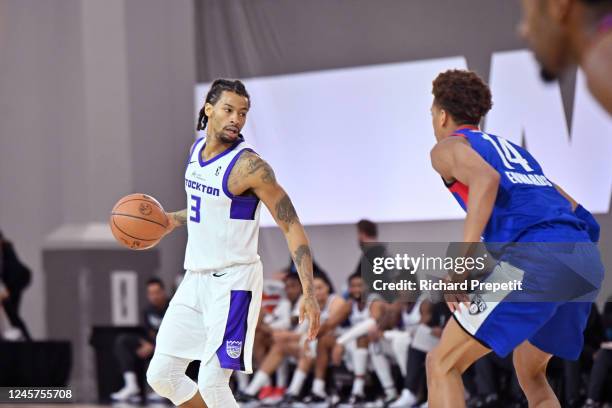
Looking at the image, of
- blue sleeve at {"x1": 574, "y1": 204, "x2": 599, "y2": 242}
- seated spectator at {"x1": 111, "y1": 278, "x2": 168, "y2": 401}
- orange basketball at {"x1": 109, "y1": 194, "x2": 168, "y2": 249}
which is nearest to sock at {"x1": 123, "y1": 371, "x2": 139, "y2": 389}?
seated spectator at {"x1": 111, "y1": 278, "x2": 168, "y2": 401}

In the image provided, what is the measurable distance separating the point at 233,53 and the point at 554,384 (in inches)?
195

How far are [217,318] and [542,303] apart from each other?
1453 millimetres

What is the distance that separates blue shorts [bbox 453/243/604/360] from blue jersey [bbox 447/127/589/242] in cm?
7

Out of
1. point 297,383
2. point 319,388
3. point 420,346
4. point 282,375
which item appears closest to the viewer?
point 420,346

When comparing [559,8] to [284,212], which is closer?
[559,8]

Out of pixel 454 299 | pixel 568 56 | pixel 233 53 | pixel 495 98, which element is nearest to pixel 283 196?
pixel 454 299

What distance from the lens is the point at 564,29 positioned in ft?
5.65

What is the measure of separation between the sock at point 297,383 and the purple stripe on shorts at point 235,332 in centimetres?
433

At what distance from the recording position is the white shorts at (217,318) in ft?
14.3

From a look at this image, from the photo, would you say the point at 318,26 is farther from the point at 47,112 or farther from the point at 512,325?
the point at 512,325

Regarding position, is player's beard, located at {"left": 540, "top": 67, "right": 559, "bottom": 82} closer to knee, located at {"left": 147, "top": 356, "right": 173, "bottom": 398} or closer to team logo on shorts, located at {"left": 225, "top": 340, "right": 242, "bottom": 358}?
team logo on shorts, located at {"left": 225, "top": 340, "right": 242, "bottom": 358}

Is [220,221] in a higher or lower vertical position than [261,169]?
lower

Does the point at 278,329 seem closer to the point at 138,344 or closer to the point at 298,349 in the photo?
the point at 298,349

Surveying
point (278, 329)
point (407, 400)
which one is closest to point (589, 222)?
point (407, 400)
